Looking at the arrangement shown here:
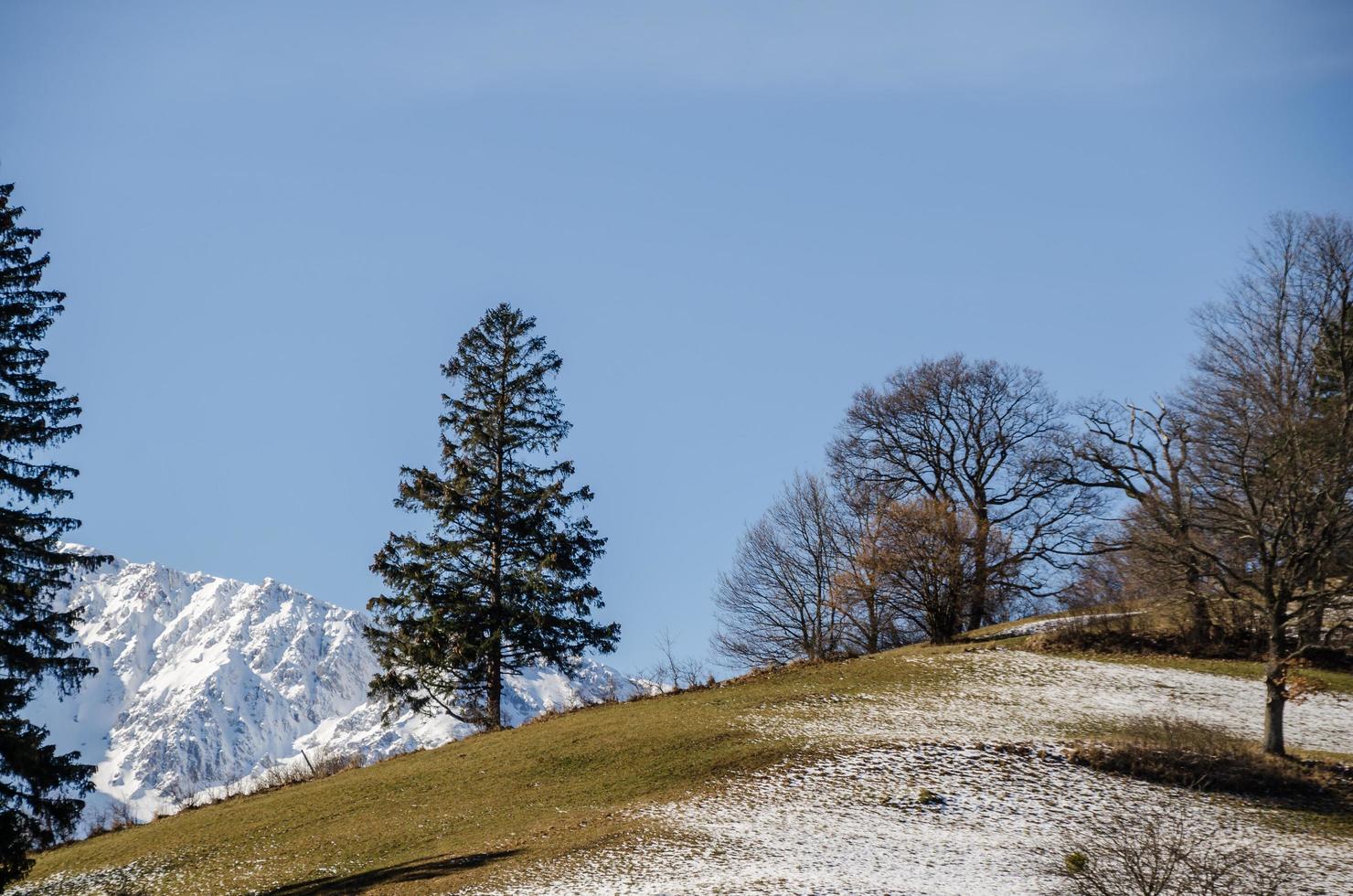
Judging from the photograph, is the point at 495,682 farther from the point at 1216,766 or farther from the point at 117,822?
the point at 1216,766

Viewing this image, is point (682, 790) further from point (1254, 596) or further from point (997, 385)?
point (997, 385)

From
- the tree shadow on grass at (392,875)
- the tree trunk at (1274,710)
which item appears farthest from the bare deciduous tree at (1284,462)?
the tree shadow on grass at (392,875)

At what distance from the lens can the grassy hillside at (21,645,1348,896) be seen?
1698cm

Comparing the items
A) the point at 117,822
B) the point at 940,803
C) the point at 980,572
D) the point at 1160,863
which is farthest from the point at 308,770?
the point at 1160,863

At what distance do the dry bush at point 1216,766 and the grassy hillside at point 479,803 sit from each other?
583cm

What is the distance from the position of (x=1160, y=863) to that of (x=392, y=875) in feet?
37.5

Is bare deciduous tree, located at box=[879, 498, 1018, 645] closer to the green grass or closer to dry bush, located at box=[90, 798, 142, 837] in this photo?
the green grass

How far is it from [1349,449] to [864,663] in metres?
13.9

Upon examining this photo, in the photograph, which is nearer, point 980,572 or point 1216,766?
point 1216,766

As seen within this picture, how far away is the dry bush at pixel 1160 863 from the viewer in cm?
1085

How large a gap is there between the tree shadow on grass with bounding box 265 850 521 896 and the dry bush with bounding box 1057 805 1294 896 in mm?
8993

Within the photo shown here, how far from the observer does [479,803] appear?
816 inches

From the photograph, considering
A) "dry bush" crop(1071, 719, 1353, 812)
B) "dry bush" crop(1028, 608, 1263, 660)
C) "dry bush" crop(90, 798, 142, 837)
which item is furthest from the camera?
"dry bush" crop(1028, 608, 1263, 660)

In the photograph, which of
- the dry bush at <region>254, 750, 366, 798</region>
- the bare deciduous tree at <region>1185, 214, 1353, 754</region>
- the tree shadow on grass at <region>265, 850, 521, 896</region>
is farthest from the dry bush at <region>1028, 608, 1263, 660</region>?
the dry bush at <region>254, 750, 366, 798</region>
